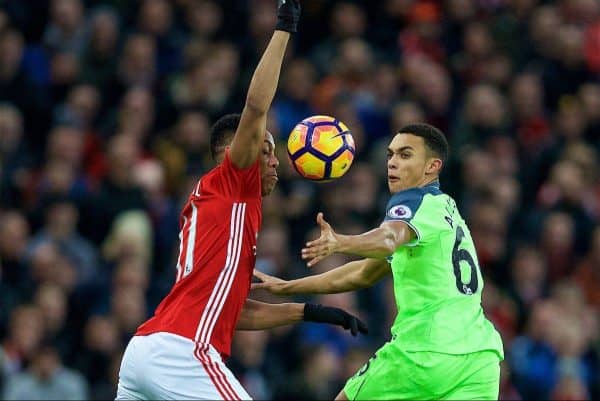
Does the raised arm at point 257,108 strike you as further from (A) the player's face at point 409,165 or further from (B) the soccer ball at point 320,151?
(A) the player's face at point 409,165

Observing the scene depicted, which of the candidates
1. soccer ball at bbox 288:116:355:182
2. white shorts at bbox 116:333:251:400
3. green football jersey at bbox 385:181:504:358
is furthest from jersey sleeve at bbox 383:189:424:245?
white shorts at bbox 116:333:251:400

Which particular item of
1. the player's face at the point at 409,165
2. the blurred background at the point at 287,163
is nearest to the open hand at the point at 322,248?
the player's face at the point at 409,165

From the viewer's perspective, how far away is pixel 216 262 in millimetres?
7637

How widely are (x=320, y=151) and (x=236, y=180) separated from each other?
890 millimetres

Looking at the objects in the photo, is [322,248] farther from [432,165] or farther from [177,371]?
[432,165]

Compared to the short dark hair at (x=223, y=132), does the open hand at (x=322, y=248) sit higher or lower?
lower

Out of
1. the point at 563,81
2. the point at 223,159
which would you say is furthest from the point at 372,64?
the point at 223,159

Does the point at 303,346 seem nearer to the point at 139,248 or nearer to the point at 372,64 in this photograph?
the point at 139,248

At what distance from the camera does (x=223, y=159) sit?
26.4 feet

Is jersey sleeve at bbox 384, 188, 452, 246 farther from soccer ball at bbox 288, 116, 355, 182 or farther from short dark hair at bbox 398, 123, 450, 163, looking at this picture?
soccer ball at bbox 288, 116, 355, 182

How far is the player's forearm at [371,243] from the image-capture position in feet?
24.0

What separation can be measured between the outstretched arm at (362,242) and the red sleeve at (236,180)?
1.73 feet

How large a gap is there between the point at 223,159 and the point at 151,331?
1.18 metres

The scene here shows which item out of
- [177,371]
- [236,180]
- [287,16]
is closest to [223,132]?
[236,180]
